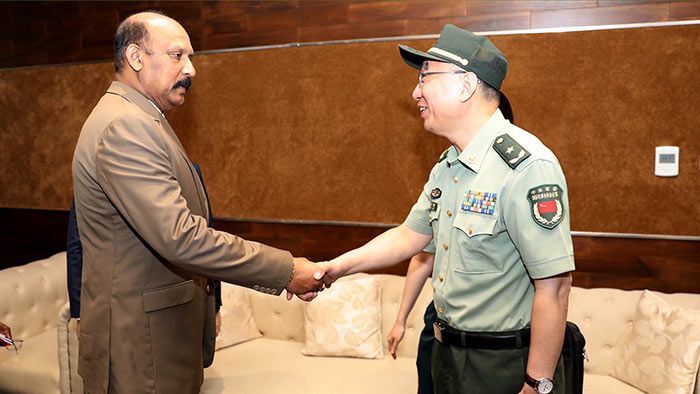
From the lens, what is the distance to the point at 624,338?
→ 275 centimetres

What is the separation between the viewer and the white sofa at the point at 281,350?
2.73m

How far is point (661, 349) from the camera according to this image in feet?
8.21

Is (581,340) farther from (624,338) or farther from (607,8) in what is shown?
(607,8)

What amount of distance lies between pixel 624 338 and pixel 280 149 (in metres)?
2.18

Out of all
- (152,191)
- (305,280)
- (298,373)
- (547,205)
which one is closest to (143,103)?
(152,191)

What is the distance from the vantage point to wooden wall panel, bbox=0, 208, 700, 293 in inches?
117

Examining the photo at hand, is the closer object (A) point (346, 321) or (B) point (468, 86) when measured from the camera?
(B) point (468, 86)

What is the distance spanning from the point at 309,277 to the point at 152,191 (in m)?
0.68

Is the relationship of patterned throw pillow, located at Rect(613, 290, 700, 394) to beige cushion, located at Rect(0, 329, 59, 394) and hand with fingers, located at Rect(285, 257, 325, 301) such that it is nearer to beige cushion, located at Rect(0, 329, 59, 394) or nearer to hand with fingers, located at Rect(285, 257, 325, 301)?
hand with fingers, located at Rect(285, 257, 325, 301)

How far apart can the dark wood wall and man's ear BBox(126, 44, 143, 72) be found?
173 centimetres

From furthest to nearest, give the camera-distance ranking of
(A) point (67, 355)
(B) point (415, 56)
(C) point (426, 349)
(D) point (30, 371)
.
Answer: (D) point (30, 371) < (A) point (67, 355) < (C) point (426, 349) < (B) point (415, 56)

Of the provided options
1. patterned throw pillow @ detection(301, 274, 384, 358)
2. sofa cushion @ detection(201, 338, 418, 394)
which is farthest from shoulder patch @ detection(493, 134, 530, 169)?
patterned throw pillow @ detection(301, 274, 384, 358)

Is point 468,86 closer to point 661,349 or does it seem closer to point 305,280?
point 305,280

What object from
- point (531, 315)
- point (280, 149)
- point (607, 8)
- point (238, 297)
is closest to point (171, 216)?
point (531, 315)
